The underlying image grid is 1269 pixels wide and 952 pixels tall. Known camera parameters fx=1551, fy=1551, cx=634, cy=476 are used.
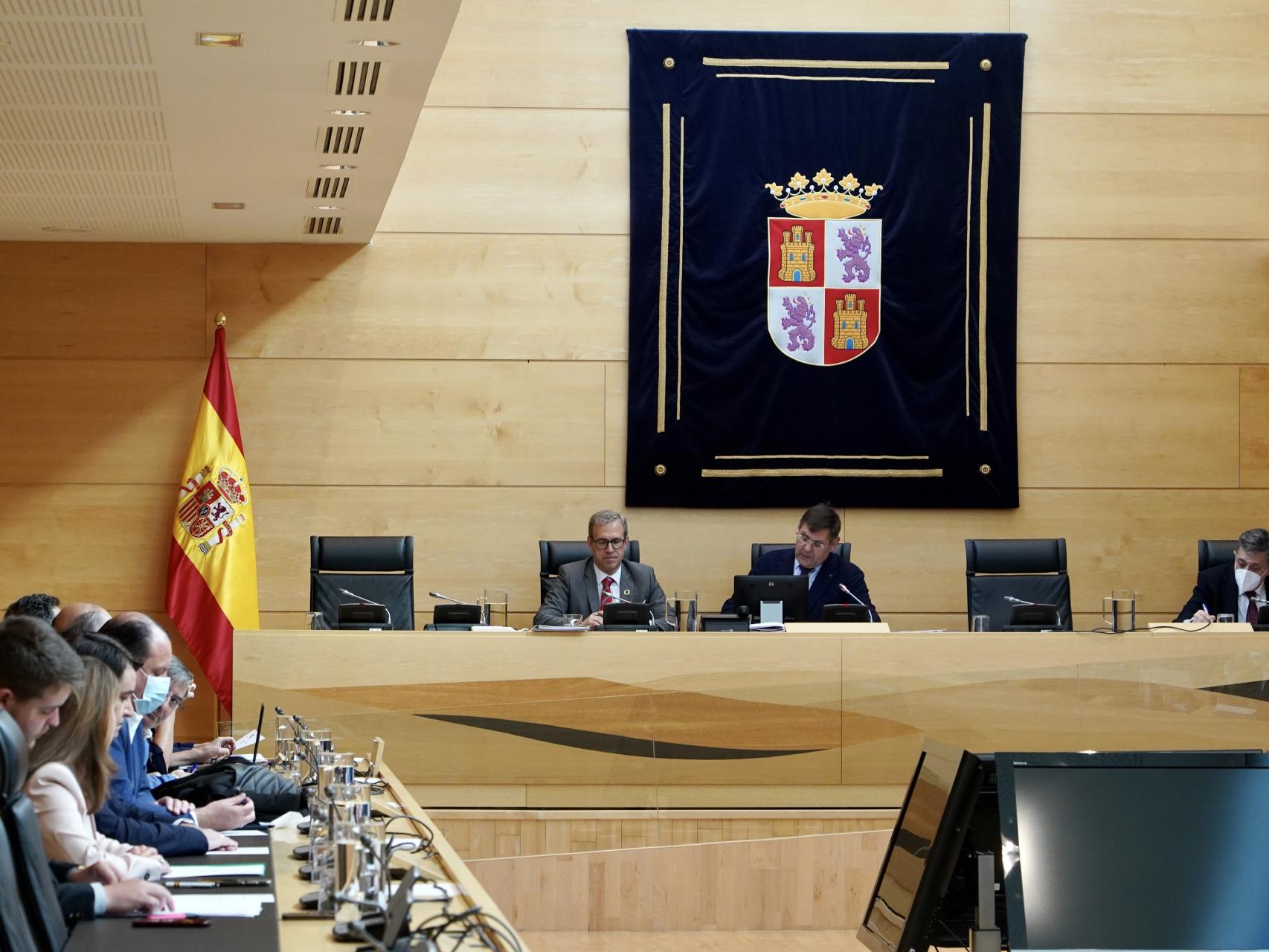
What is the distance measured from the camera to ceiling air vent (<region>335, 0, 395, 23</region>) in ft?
15.3

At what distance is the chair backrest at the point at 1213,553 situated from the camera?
7.55m

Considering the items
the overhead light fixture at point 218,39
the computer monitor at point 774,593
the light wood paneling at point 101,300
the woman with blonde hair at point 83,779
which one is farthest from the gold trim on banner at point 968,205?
the woman with blonde hair at point 83,779

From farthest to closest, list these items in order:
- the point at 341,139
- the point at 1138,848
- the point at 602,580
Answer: the point at 602,580
the point at 341,139
the point at 1138,848

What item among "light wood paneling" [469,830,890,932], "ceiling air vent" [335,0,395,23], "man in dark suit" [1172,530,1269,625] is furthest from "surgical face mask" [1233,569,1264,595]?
"ceiling air vent" [335,0,395,23]

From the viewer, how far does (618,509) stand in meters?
8.15

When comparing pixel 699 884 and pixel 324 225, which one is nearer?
pixel 699 884

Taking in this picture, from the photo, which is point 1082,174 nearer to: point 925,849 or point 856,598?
point 856,598

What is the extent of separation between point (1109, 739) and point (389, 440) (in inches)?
156

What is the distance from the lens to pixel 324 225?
25.2 feet

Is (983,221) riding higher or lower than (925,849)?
higher

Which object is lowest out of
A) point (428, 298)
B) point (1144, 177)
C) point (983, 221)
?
point (428, 298)

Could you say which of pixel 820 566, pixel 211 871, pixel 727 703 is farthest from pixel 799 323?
pixel 211 871

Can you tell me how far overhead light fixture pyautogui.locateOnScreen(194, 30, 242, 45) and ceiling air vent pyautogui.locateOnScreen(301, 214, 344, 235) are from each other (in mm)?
2528

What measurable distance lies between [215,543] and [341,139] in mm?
2505
